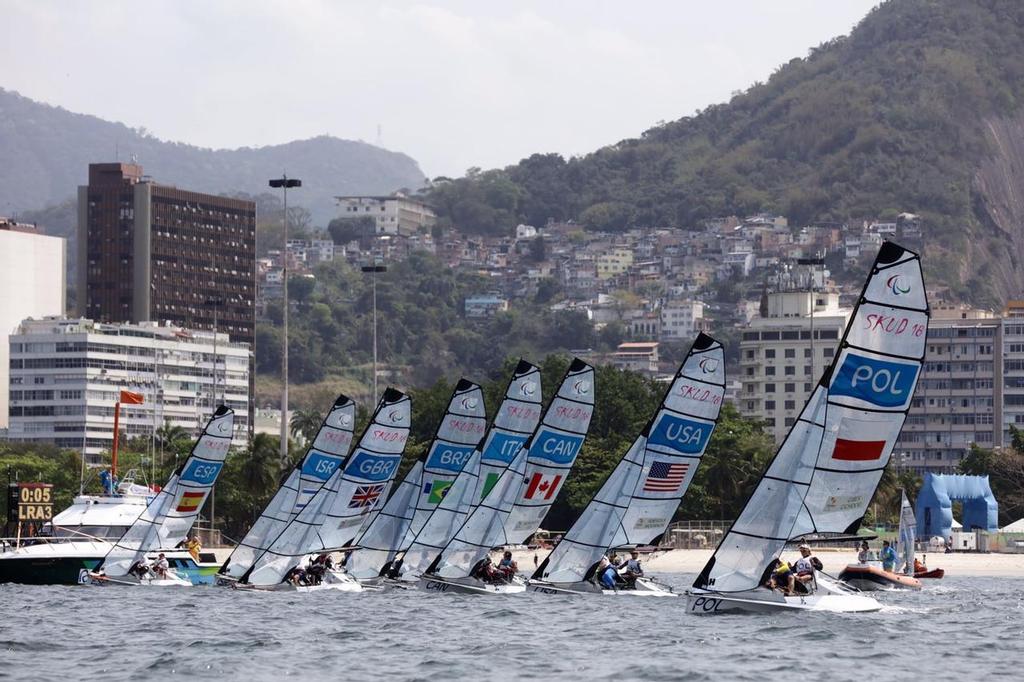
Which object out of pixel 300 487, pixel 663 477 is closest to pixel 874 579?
pixel 663 477

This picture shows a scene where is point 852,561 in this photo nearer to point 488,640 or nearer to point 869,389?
point 869,389

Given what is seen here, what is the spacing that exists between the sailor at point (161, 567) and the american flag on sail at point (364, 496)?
24.4 feet

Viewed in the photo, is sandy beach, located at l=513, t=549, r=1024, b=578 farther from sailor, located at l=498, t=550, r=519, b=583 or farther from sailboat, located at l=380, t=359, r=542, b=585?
sailor, located at l=498, t=550, r=519, b=583

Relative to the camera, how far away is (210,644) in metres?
46.5

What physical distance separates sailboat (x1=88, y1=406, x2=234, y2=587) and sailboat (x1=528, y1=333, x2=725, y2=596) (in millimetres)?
16225

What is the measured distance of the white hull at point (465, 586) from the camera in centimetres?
6147

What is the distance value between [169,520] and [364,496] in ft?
26.6

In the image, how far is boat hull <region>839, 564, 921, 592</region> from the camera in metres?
68.4

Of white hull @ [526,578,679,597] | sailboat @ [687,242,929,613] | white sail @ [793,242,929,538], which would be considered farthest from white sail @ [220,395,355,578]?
white sail @ [793,242,929,538]

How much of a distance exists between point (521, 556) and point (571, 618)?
50.3m

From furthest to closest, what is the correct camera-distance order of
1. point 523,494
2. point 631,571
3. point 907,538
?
point 907,538 < point 523,494 < point 631,571

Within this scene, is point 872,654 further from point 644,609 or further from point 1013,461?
point 1013,461

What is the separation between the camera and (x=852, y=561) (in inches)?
3848

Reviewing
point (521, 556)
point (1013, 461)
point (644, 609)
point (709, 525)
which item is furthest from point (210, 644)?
point (1013, 461)
